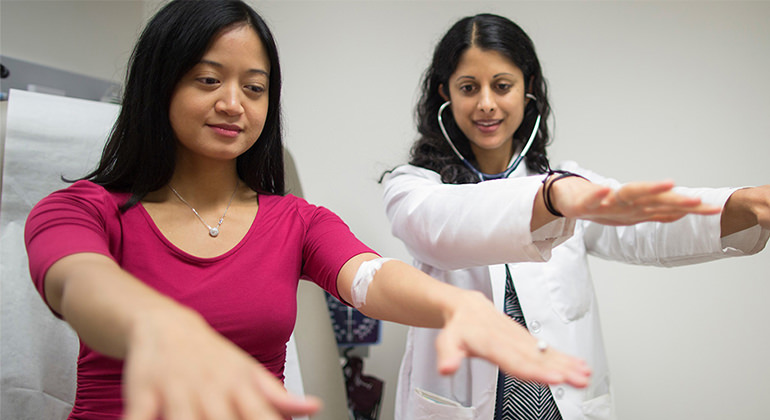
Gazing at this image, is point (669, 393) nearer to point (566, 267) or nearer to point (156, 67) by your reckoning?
point (566, 267)

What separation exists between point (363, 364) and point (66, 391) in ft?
2.98

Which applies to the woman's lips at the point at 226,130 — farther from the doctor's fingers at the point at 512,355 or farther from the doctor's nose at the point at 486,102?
the doctor's nose at the point at 486,102

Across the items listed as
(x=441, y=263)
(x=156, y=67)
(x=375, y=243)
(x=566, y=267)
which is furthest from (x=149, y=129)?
(x=375, y=243)

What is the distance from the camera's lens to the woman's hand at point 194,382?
0.39m

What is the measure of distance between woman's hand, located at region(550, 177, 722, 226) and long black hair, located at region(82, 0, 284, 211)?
507mm

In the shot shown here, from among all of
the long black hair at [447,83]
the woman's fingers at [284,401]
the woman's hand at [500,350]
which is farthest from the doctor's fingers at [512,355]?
the long black hair at [447,83]

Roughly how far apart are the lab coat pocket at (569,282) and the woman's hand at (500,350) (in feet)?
2.00

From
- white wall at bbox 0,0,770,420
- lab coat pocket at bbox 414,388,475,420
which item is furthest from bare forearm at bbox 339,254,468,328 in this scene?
white wall at bbox 0,0,770,420

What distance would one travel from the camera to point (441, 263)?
3.26 feet

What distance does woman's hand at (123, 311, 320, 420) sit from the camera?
39 cm

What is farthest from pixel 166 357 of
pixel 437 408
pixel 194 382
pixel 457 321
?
pixel 437 408

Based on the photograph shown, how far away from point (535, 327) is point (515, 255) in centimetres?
33

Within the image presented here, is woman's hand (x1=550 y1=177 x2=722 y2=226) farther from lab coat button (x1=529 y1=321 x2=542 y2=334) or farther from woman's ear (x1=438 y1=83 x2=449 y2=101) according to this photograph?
woman's ear (x1=438 y1=83 x2=449 y2=101)

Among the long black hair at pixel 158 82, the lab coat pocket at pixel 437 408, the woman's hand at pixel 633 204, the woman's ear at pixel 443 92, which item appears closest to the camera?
the woman's hand at pixel 633 204
